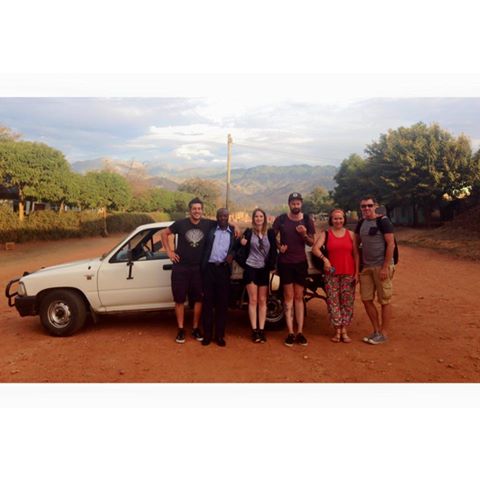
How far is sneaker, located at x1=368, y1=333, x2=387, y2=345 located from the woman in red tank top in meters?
0.29

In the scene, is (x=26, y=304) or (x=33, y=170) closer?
(x=26, y=304)

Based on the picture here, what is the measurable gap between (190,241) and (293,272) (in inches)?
56.2

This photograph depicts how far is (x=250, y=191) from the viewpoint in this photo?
173500mm

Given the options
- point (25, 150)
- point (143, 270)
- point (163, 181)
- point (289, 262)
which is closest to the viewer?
point (289, 262)

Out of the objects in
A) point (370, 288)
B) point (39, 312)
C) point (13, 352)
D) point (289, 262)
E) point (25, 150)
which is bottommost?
point (13, 352)

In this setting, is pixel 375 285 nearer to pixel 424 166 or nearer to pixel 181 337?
pixel 181 337

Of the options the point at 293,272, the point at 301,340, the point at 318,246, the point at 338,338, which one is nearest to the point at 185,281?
the point at 293,272

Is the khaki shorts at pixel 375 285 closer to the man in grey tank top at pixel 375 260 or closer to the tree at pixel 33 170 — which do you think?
the man in grey tank top at pixel 375 260

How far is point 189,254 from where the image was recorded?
18.1ft

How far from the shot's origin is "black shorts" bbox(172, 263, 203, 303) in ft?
18.1

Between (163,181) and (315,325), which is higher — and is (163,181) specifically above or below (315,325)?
above

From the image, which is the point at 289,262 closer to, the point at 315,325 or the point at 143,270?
the point at 315,325

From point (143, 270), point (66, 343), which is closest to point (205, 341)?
point (143, 270)

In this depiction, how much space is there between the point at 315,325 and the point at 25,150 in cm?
2279
